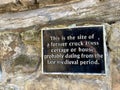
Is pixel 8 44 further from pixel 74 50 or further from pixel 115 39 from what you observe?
pixel 115 39

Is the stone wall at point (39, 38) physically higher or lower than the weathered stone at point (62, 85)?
higher

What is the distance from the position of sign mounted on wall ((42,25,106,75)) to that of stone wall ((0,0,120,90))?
0.12 ft

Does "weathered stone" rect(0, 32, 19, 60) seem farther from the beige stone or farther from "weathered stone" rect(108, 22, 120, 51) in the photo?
"weathered stone" rect(108, 22, 120, 51)

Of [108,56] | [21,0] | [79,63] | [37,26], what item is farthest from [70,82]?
[21,0]

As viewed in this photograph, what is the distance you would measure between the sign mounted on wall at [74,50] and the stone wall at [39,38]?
38mm

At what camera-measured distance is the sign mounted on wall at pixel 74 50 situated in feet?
4.49

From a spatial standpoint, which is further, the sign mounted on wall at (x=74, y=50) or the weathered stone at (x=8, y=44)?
the weathered stone at (x=8, y=44)

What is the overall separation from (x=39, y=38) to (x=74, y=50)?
222 millimetres

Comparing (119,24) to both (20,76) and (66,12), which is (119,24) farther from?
(20,76)

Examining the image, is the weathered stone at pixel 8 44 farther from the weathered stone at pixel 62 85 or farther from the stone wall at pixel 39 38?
the weathered stone at pixel 62 85

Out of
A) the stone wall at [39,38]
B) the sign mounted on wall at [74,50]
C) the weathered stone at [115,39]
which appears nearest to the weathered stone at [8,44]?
the stone wall at [39,38]

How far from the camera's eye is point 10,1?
1580mm

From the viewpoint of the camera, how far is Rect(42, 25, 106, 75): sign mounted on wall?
1368 mm

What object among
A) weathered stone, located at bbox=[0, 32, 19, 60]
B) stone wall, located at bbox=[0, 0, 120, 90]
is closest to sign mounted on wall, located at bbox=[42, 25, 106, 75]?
stone wall, located at bbox=[0, 0, 120, 90]
